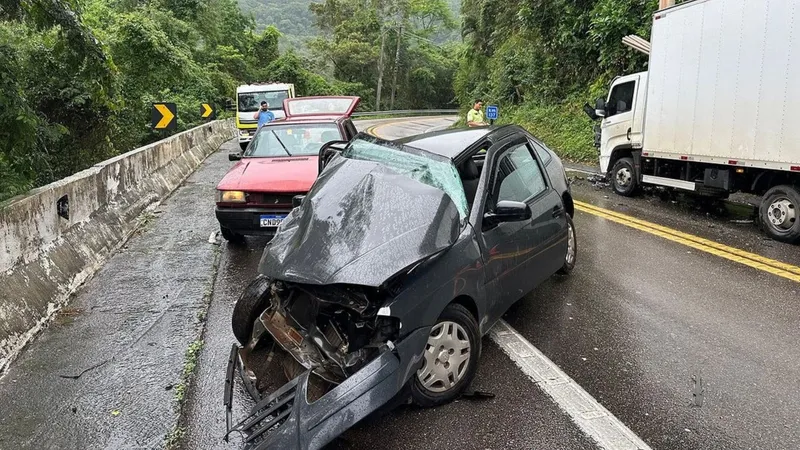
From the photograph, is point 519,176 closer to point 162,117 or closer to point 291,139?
point 291,139

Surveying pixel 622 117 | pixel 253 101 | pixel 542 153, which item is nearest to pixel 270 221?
pixel 542 153

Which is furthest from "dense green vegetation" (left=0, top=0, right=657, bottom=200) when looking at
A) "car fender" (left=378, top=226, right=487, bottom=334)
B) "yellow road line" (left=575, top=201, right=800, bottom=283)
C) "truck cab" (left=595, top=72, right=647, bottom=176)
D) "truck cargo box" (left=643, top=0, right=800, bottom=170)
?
"truck cargo box" (left=643, top=0, right=800, bottom=170)

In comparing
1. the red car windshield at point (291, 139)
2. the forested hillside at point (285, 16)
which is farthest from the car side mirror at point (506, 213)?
the forested hillside at point (285, 16)

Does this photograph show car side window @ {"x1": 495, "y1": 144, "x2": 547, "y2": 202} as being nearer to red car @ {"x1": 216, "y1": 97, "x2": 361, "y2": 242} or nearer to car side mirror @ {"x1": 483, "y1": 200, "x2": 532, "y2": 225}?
Result: car side mirror @ {"x1": 483, "y1": 200, "x2": 532, "y2": 225}

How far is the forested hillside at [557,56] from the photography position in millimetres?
18234

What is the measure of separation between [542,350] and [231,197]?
4.20m

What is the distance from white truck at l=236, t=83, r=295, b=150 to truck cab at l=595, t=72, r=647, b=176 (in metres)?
13.0

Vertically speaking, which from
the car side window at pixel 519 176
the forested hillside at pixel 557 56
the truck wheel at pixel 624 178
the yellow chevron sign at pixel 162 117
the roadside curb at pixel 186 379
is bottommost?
the roadside curb at pixel 186 379

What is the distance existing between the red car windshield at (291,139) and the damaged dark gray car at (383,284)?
3.85 meters

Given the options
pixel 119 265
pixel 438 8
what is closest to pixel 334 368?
pixel 119 265

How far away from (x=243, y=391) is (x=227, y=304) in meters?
1.71

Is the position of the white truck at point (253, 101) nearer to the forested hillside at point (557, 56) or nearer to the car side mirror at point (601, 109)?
the forested hillside at point (557, 56)

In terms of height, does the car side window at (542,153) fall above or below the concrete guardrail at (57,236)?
above

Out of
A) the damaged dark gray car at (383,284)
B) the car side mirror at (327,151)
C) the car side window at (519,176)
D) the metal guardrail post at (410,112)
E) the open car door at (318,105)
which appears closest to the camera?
the damaged dark gray car at (383,284)
